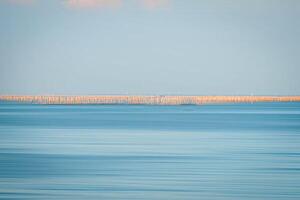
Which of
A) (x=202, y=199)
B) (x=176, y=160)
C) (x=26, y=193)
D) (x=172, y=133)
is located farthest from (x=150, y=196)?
(x=172, y=133)

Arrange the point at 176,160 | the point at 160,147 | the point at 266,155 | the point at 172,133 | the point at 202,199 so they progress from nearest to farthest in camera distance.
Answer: the point at 202,199
the point at 176,160
the point at 266,155
the point at 160,147
the point at 172,133

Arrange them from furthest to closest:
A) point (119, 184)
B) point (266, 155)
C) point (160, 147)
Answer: point (160, 147)
point (266, 155)
point (119, 184)

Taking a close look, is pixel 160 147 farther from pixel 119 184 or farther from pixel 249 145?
pixel 119 184

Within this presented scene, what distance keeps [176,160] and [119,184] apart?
5.90m

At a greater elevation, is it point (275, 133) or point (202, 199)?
point (202, 199)

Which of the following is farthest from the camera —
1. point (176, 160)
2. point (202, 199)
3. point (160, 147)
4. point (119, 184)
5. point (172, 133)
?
point (172, 133)

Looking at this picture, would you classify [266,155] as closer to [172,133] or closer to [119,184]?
[119,184]

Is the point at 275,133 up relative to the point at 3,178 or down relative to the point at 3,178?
down

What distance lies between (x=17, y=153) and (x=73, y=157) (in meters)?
2.30

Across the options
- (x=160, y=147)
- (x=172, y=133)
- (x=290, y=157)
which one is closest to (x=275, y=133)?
(x=172, y=133)

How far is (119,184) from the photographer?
61.7ft

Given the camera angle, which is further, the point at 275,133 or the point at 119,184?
the point at 275,133

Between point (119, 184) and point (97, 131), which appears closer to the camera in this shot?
point (119, 184)

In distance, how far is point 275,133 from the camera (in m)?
39.3
